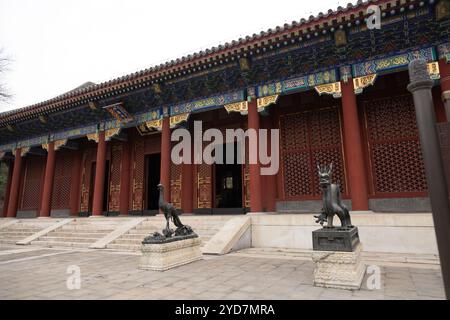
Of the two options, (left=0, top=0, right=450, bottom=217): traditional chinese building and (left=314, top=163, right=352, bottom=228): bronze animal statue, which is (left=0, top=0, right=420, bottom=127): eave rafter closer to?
(left=0, top=0, right=450, bottom=217): traditional chinese building

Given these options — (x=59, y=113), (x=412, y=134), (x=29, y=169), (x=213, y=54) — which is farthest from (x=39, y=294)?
(x=29, y=169)

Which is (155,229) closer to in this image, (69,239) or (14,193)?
(69,239)

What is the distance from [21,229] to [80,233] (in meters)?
3.19

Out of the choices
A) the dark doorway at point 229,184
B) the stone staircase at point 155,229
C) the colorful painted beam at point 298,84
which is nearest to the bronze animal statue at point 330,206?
the stone staircase at point 155,229

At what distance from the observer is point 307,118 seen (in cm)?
895

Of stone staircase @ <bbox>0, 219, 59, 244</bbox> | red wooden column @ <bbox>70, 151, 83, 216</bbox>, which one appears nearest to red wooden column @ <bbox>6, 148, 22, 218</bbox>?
stone staircase @ <bbox>0, 219, 59, 244</bbox>

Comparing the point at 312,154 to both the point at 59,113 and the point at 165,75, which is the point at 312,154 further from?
the point at 59,113

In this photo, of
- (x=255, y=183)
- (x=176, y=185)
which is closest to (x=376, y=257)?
(x=255, y=183)

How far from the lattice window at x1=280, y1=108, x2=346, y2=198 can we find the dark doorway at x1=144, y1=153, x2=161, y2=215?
232 inches

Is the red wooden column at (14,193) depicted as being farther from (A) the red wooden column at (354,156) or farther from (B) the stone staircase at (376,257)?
(A) the red wooden column at (354,156)

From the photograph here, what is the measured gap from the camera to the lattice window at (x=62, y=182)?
13531 mm

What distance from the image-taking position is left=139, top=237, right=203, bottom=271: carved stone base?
4.62 metres

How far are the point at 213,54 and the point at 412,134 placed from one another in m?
5.67

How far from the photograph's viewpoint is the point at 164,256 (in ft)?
15.3
